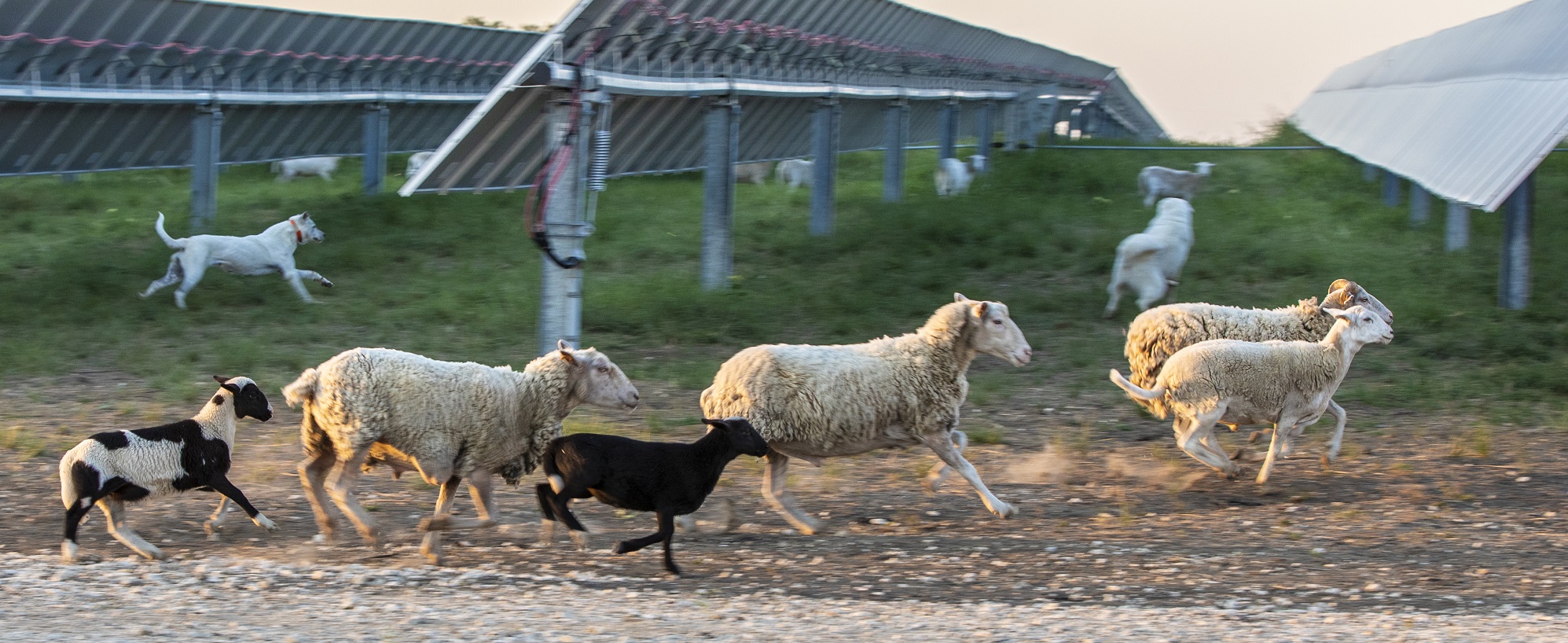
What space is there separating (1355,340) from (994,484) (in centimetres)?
239

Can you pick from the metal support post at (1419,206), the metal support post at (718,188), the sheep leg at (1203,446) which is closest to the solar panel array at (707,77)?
the metal support post at (718,188)

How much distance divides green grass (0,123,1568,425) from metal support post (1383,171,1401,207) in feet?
1.25

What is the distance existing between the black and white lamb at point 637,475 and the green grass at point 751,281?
14.0 ft

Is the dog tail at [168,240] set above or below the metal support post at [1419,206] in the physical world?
below

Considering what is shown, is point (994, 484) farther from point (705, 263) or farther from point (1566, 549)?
point (705, 263)

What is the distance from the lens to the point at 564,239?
9.83 metres

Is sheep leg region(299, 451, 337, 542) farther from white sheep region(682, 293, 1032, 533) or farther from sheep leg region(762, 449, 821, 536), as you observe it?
sheep leg region(762, 449, 821, 536)

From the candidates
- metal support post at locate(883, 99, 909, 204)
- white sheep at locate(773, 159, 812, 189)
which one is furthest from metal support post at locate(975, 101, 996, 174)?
metal support post at locate(883, 99, 909, 204)

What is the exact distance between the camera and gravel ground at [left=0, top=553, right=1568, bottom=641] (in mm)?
4930

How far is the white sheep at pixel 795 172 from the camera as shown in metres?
26.7

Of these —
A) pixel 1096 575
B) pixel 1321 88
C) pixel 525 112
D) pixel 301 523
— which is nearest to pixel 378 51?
pixel 525 112

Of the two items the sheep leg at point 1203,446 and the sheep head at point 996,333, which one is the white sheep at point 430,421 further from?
the sheep leg at point 1203,446

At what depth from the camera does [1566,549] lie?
6.51 m

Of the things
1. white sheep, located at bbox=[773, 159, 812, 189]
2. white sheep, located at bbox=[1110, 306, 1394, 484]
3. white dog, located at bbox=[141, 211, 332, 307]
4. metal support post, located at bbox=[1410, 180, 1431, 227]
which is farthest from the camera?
white sheep, located at bbox=[773, 159, 812, 189]
